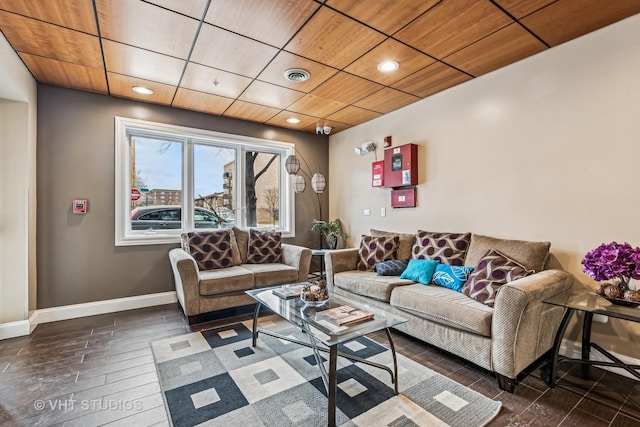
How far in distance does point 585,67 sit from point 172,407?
12.4 ft

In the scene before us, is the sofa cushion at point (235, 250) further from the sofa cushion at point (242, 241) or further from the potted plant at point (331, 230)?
the potted plant at point (331, 230)

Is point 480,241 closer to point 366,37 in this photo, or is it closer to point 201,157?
point 366,37

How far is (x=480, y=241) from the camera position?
2828 millimetres

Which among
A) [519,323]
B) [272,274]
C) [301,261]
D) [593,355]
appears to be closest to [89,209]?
[272,274]

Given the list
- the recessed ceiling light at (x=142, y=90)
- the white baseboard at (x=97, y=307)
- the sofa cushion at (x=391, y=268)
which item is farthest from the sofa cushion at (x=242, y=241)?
the recessed ceiling light at (x=142, y=90)

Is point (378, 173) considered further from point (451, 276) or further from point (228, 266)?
point (228, 266)

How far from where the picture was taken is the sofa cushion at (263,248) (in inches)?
153

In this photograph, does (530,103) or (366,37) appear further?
(530,103)

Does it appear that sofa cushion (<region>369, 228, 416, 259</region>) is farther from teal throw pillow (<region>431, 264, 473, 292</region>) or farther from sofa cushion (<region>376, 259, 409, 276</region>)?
teal throw pillow (<region>431, 264, 473, 292</region>)

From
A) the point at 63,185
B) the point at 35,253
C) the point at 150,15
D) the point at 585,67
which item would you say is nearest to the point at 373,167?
the point at 585,67

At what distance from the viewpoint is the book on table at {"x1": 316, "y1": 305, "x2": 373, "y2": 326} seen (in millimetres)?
1853

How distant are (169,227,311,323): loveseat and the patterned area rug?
0.58m

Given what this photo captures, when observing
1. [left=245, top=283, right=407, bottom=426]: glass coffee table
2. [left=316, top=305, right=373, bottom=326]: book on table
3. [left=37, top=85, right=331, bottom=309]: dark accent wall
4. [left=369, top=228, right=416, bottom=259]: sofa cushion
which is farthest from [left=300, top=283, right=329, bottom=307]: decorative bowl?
[left=37, top=85, right=331, bottom=309]: dark accent wall

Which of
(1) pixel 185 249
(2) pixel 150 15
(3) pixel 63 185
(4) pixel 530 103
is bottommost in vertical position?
(1) pixel 185 249
